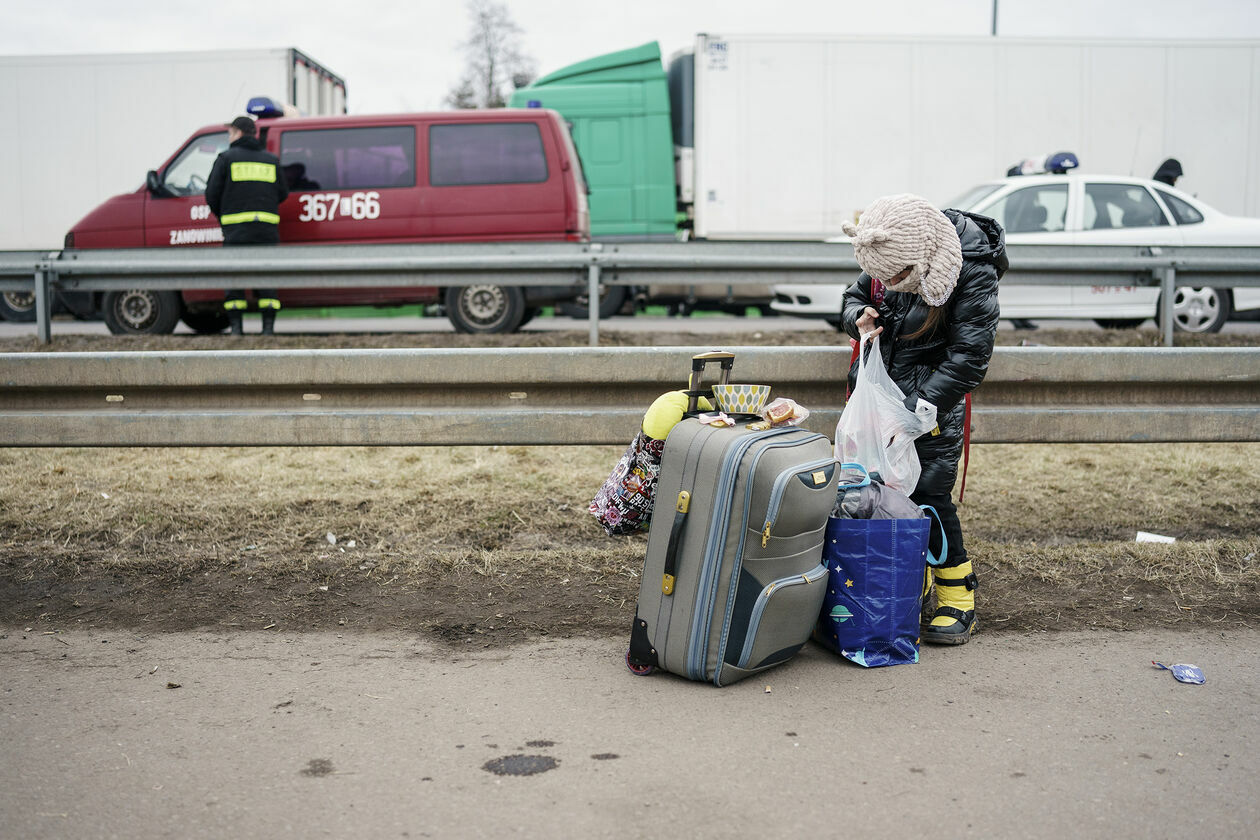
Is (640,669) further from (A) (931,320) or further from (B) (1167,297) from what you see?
(B) (1167,297)

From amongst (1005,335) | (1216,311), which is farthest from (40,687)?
(1216,311)

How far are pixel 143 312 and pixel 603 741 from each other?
24.4 ft

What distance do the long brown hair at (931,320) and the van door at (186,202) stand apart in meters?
7.49

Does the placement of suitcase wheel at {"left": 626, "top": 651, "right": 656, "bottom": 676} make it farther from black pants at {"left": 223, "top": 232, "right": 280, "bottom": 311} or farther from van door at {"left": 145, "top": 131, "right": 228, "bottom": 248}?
van door at {"left": 145, "top": 131, "right": 228, "bottom": 248}

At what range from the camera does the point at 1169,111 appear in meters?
14.4

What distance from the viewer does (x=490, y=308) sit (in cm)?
897

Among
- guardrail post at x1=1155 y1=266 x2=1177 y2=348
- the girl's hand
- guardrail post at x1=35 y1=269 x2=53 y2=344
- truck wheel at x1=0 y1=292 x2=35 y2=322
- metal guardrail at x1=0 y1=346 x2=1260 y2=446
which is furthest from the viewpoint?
truck wheel at x1=0 y1=292 x2=35 y2=322

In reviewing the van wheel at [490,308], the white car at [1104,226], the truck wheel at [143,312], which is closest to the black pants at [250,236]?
the truck wheel at [143,312]

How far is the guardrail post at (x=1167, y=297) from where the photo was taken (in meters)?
6.75

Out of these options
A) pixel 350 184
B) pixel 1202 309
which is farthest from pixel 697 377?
pixel 1202 309

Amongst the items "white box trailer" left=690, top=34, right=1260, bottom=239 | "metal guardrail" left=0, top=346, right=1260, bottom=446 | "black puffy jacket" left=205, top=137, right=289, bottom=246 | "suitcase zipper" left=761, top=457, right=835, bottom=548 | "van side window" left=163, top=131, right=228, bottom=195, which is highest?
"white box trailer" left=690, top=34, right=1260, bottom=239

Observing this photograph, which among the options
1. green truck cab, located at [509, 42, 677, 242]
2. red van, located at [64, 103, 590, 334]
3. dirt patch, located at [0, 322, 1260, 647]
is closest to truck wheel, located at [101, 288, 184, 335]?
red van, located at [64, 103, 590, 334]

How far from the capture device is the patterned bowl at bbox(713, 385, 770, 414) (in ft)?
11.2

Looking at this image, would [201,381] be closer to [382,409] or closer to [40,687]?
[382,409]
